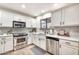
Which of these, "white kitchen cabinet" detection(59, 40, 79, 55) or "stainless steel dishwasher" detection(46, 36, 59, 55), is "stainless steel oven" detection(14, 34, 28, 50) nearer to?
"stainless steel dishwasher" detection(46, 36, 59, 55)

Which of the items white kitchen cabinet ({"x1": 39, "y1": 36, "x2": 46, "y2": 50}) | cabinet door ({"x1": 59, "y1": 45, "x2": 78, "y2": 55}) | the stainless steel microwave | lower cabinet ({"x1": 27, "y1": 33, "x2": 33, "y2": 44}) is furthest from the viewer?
white kitchen cabinet ({"x1": 39, "y1": 36, "x2": 46, "y2": 50})

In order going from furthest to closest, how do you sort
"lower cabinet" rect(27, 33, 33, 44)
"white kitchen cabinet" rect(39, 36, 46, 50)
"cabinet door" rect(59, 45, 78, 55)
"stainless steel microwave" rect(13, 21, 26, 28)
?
"white kitchen cabinet" rect(39, 36, 46, 50) < "lower cabinet" rect(27, 33, 33, 44) < "stainless steel microwave" rect(13, 21, 26, 28) < "cabinet door" rect(59, 45, 78, 55)

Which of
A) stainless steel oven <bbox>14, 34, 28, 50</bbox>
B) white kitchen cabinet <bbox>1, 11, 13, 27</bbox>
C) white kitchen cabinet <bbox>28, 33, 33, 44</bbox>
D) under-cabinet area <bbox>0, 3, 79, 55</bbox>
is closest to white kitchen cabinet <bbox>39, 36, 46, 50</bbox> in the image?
under-cabinet area <bbox>0, 3, 79, 55</bbox>

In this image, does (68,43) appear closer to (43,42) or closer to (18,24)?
(43,42)

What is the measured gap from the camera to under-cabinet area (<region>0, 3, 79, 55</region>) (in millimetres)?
923

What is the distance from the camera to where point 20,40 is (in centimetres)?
112

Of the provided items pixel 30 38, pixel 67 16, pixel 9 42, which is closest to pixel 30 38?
pixel 30 38

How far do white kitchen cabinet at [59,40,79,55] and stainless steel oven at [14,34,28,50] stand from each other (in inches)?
24.5

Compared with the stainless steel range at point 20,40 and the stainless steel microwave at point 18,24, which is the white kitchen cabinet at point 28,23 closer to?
the stainless steel microwave at point 18,24

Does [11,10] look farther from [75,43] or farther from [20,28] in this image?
[75,43]

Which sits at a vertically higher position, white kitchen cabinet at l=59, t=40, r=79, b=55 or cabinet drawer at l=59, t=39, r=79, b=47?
cabinet drawer at l=59, t=39, r=79, b=47

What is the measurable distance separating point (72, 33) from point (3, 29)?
4.08ft

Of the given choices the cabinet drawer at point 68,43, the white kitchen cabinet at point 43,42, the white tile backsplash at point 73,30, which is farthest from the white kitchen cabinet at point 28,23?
the white tile backsplash at point 73,30

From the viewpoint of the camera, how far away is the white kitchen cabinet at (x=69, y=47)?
2.84 feet
